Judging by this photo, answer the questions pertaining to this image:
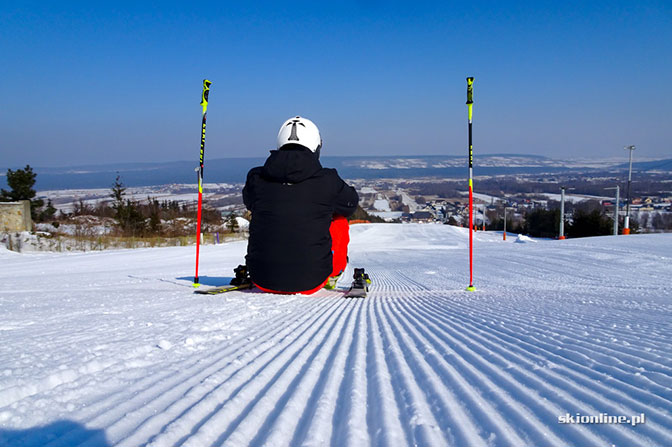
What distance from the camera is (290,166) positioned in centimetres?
448

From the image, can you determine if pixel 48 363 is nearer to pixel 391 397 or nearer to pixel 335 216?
pixel 391 397

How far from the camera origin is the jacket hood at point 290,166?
4484mm

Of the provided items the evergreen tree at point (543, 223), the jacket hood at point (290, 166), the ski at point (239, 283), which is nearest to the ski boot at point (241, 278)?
the ski at point (239, 283)

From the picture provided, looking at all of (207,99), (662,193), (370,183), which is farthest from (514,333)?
(370,183)

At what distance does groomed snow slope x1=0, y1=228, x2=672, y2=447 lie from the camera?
5.00 ft

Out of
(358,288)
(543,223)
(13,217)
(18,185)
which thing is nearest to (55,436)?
(358,288)

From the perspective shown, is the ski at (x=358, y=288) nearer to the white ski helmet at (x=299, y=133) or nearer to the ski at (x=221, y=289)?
the ski at (x=221, y=289)

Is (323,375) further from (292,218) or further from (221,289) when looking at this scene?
(221,289)

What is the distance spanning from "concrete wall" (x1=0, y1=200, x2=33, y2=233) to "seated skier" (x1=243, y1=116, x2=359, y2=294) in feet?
61.2

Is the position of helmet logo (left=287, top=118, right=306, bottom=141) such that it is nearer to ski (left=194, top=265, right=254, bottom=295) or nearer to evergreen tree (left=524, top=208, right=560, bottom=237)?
ski (left=194, top=265, right=254, bottom=295)

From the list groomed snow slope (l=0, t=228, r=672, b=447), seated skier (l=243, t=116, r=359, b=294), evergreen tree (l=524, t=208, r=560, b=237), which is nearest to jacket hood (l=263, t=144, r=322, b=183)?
seated skier (l=243, t=116, r=359, b=294)

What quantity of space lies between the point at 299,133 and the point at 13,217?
19.1 m

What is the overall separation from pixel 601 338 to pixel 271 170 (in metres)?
3.42

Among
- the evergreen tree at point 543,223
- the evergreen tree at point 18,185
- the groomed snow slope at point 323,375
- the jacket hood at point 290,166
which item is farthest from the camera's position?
the evergreen tree at point 543,223
